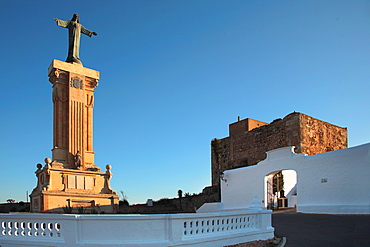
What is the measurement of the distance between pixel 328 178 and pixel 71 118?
1224cm

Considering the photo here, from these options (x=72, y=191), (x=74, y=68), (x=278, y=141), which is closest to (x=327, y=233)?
(x=72, y=191)

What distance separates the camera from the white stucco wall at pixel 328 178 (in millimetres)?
14539

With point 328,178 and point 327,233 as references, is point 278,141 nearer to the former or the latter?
point 328,178

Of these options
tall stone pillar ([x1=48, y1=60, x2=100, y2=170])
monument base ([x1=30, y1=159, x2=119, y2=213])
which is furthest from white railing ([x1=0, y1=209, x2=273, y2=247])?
tall stone pillar ([x1=48, y1=60, x2=100, y2=170])

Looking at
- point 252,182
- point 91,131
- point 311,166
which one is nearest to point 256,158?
point 252,182

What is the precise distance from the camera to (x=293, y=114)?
2872 centimetres

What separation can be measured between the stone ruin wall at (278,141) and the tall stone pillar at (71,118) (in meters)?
17.3

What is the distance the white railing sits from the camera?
6.53 meters

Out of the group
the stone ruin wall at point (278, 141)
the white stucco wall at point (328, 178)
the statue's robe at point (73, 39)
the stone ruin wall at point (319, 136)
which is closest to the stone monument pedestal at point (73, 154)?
the statue's robe at point (73, 39)

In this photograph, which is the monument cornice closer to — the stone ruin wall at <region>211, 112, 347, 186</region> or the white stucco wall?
the white stucco wall

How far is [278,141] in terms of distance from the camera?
30.0 m

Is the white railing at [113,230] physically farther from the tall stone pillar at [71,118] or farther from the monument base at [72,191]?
the tall stone pillar at [71,118]

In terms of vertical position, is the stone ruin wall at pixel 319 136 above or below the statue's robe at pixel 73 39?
below

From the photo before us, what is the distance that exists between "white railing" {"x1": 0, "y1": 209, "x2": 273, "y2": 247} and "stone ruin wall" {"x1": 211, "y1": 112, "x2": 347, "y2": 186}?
2175 centimetres
